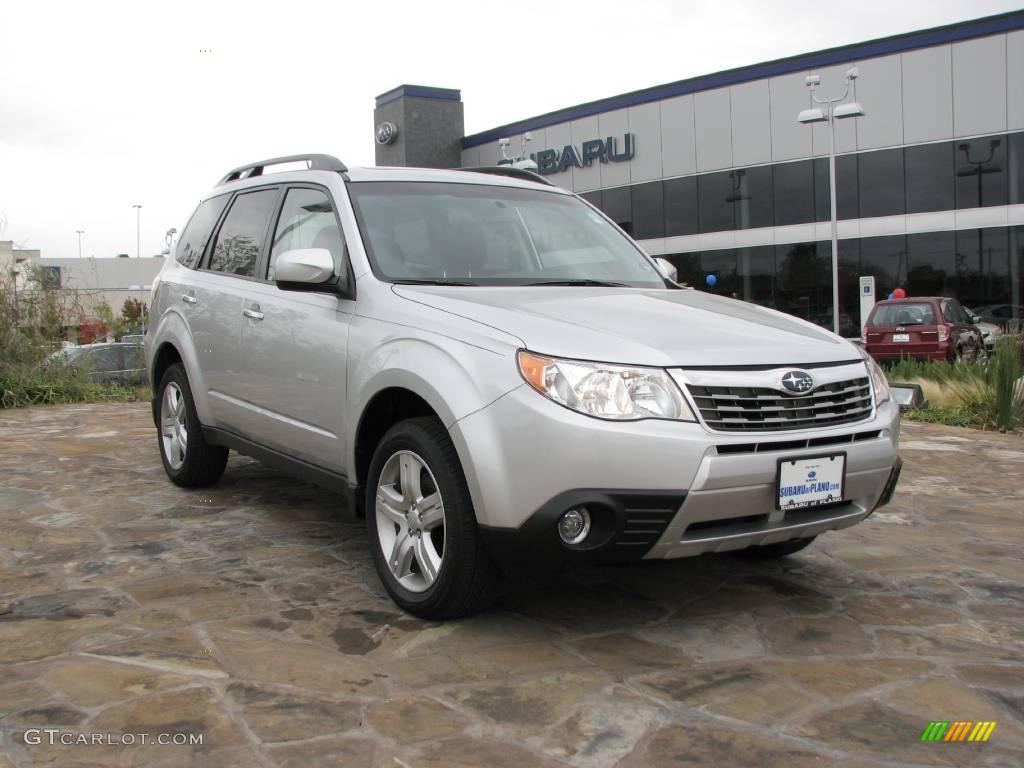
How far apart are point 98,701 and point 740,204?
31.4m

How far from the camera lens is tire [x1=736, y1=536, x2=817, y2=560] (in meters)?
4.45

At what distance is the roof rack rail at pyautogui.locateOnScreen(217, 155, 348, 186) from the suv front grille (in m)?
2.28

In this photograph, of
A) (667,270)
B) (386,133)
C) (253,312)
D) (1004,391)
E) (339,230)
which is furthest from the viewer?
(386,133)

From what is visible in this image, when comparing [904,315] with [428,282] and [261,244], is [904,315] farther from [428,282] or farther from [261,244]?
[428,282]

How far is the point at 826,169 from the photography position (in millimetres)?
30328

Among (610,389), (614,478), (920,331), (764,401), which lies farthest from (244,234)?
(920,331)

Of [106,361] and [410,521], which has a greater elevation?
[106,361]

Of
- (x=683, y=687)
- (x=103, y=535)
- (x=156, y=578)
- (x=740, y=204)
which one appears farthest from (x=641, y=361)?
(x=740, y=204)

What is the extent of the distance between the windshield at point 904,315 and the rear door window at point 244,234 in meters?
14.5

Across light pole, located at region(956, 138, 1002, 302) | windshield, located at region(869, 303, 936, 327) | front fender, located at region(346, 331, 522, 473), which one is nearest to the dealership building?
light pole, located at region(956, 138, 1002, 302)

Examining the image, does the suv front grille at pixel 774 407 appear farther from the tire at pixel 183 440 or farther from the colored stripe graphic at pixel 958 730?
the tire at pixel 183 440

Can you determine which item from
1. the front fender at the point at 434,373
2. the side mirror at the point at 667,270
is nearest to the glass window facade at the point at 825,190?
the side mirror at the point at 667,270

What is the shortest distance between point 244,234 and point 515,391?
2.74 metres

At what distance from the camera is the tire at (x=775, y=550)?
4453 millimetres
